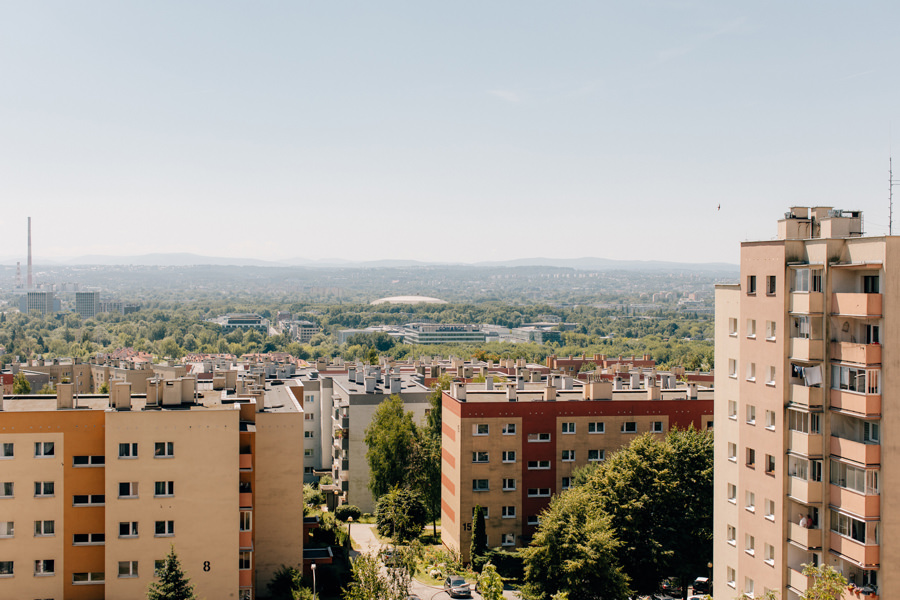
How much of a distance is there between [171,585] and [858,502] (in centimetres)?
2545

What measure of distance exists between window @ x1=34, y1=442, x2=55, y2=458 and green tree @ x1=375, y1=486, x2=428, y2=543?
89.5ft

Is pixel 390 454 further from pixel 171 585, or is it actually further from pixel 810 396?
pixel 810 396

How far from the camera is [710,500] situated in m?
47.0

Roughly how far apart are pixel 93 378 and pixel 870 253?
11912 cm

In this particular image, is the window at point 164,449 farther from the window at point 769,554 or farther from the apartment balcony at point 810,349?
the apartment balcony at point 810,349

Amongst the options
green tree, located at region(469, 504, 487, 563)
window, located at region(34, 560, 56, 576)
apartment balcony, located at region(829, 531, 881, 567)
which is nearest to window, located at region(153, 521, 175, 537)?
window, located at region(34, 560, 56, 576)

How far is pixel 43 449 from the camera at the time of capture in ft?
121

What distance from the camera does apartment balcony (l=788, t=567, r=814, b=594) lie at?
29188 mm

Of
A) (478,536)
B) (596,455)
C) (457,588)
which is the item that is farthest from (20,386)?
(596,455)

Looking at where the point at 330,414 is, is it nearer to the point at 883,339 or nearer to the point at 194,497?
the point at 194,497

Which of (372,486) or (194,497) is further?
(372,486)

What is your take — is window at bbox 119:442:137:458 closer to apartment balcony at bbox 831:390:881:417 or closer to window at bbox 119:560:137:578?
window at bbox 119:560:137:578

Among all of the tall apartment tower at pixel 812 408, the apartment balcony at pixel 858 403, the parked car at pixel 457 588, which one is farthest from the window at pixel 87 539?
the apartment balcony at pixel 858 403

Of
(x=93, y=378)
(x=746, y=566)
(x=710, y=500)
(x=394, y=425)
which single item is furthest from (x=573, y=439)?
(x=93, y=378)
